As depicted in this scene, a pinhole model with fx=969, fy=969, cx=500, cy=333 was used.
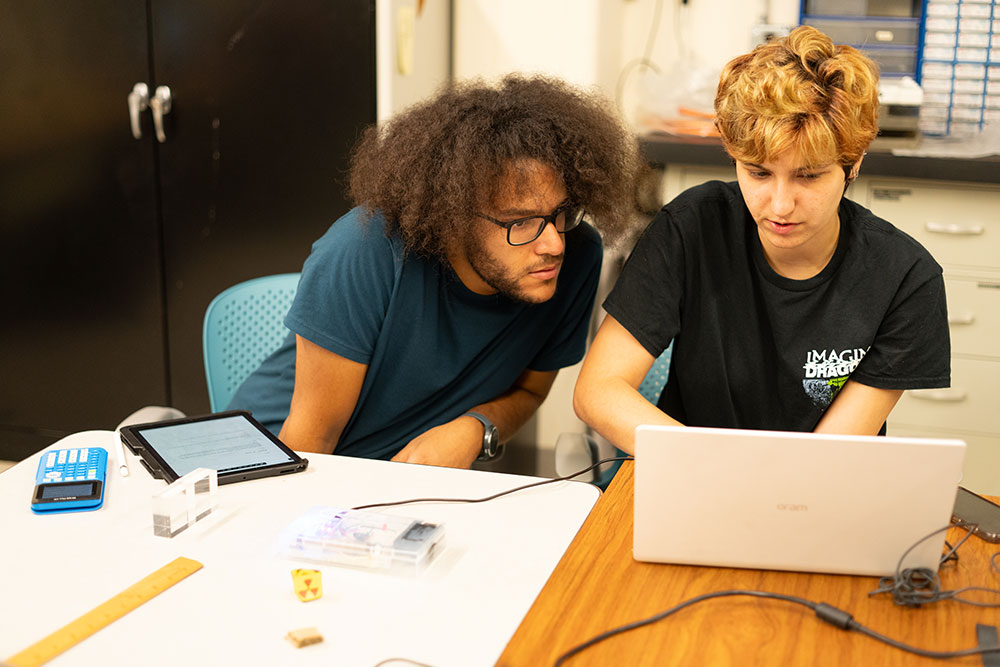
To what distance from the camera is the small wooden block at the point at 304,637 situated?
950 millimetres

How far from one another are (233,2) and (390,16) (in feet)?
1.37

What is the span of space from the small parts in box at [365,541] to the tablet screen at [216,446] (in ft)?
0.77

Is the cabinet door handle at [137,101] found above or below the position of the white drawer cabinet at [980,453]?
above

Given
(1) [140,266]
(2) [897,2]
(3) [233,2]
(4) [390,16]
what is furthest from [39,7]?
(2) [897,2]

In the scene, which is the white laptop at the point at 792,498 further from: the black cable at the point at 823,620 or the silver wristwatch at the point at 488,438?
the silver wristwatch at the point at 488,438

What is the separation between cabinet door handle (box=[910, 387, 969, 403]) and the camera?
262 cm

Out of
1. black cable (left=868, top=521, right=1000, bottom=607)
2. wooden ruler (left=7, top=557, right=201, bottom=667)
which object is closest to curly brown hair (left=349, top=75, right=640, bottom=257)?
wooden ruler (left=7, top=557, right=201, bottom=667)

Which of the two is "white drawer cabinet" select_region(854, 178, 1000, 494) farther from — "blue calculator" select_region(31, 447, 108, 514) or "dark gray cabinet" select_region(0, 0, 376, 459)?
"blue calculator" select_region(31, 447, 108, 514)

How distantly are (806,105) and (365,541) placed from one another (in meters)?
0.82

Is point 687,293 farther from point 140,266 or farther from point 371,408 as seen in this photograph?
point 140,266

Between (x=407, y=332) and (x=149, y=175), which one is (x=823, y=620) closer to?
(x=407, y=332)

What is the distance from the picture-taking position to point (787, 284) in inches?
59.5

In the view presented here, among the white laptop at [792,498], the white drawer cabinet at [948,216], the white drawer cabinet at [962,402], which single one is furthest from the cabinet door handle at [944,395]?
the white laptop at [792,498]

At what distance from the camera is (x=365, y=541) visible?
1.10 m
